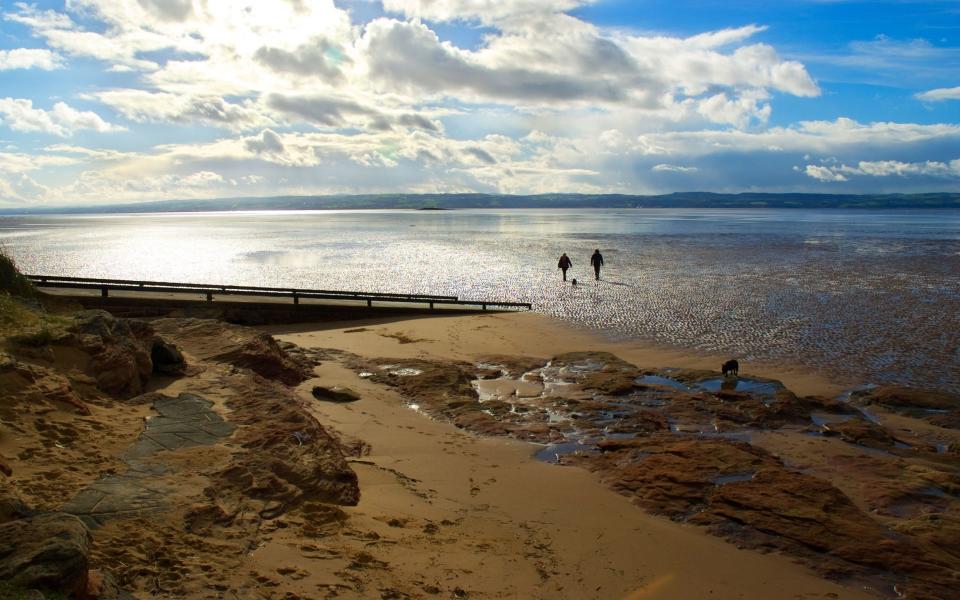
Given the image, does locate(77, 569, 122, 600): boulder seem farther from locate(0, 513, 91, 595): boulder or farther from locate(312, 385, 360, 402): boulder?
locate(312, 385, 360, 402): boulder

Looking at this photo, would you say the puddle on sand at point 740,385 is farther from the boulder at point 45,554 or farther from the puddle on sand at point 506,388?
the boulder at point 45,554

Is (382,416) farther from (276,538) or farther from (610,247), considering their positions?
(610,247)

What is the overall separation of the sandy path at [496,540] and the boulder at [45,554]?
5.45 feet

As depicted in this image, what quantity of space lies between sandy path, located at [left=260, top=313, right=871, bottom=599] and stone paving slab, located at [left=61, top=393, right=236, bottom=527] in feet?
4.46

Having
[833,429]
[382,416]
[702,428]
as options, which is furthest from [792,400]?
[382,416]

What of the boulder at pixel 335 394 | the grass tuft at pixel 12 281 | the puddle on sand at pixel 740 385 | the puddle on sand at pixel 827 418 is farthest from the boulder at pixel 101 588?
the puddle on sand at pixel 740 385

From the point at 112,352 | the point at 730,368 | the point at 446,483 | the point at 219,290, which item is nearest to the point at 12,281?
the point at 112,352

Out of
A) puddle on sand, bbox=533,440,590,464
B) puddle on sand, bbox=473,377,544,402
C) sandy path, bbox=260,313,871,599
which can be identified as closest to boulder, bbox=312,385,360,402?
sandy path, bbox=260,313,871,599

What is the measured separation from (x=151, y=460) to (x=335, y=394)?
5.79m

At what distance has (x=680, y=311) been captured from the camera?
25.2m

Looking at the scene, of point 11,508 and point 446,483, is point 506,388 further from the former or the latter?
point 11,508

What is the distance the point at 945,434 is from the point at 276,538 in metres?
12.1

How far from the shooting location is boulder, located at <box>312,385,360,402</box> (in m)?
12.7

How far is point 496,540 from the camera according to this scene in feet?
23.6
